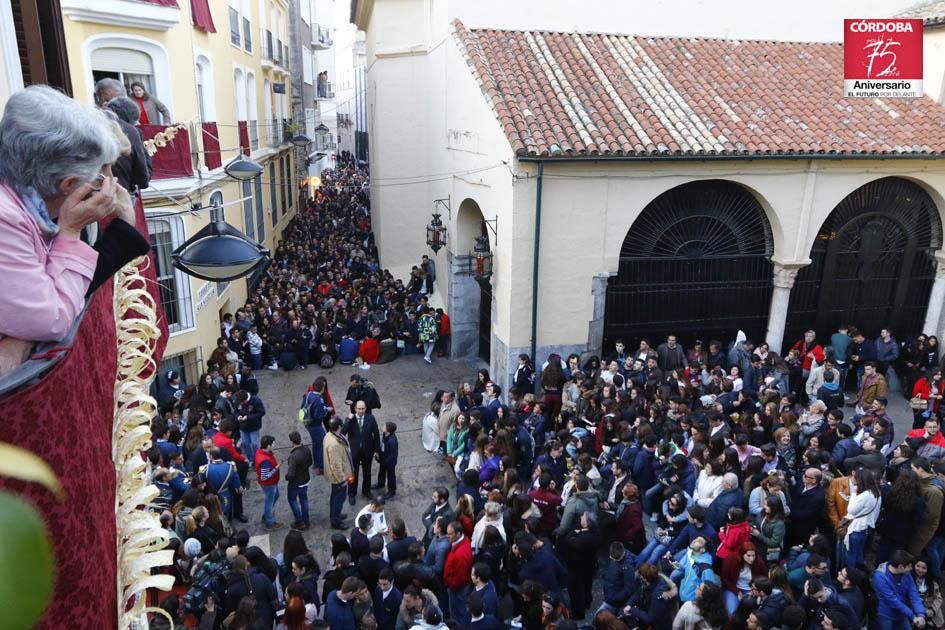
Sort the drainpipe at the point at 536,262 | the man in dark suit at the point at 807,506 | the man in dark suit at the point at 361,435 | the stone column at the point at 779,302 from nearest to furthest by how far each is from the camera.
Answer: the man in dark suit at the point at 807,506
the man in dark suit at the point at 361,435
the drainpipe at the point at 536,262
the stone column at the point at 779,302

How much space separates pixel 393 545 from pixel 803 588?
4.09 meters

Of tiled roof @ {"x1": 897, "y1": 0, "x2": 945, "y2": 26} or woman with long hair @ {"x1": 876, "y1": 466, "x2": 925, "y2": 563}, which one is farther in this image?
tiled roof @ {"x1": 897, "y1": 0, "x2": 945, "y2": 26}

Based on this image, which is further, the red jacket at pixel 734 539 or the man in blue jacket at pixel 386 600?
the red jacket at pixel 734 539

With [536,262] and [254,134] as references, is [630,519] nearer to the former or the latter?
[536,262]

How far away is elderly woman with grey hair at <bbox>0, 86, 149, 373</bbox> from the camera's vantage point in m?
1.27

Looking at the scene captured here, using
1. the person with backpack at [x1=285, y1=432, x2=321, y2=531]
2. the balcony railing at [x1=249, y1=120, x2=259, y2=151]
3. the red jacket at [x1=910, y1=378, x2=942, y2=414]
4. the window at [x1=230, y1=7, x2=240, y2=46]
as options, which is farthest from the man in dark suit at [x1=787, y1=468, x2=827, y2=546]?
the balcony railing at [x1=249, y1=120, x2=259, y2=151]

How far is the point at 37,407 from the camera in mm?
1220

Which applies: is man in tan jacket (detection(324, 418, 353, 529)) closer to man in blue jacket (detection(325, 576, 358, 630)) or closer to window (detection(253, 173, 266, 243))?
man in blue jacket (detection(325, 576, 358, 630))

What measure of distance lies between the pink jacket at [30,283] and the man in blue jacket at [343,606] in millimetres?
5419

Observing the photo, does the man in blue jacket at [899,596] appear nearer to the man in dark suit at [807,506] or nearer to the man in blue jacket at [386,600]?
the man in dark suit at [807,506]

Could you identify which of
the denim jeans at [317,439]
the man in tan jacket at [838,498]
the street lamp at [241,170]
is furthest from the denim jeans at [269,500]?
the man in tan jacket at [838,498]

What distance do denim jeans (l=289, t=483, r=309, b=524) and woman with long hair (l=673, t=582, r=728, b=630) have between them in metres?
5.40

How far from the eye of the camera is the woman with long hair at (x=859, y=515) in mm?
7559

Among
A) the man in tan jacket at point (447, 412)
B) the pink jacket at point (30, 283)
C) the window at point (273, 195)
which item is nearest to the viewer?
the pink jacket at point (30, 283)
